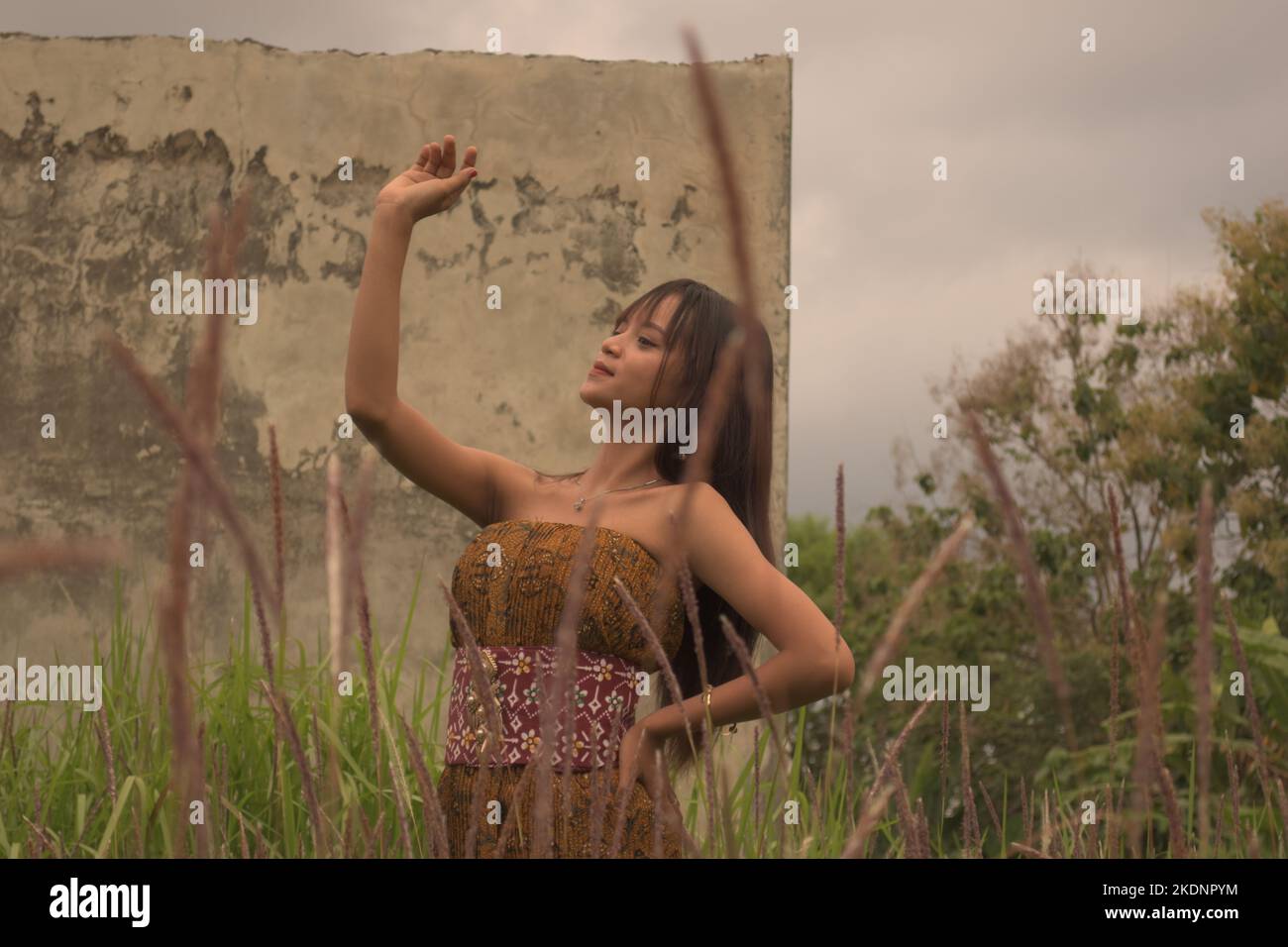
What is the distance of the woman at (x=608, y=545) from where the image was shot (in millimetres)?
1857

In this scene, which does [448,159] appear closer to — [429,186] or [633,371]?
[429,186]

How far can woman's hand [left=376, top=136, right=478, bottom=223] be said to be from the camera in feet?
5.98

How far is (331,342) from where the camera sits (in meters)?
4.91

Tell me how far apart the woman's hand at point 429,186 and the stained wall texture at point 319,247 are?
2866mm

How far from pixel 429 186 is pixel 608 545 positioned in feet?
1.81

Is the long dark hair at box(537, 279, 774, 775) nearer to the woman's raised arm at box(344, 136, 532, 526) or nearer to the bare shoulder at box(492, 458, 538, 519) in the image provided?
the bare shoulder at box(492, 458, 538, 519)

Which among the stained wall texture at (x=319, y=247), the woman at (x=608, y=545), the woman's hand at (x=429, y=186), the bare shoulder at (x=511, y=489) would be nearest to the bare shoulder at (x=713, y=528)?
the woman at (x=608, y=545)

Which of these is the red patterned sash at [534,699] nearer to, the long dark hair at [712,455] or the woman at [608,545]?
the woman at [608,545]

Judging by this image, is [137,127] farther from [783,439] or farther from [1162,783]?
[1162,783]

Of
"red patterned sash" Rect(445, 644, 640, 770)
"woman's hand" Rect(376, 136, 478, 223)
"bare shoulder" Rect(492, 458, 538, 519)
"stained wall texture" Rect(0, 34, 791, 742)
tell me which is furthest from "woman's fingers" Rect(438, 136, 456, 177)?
"stained wall texture" Rect(0, 34, 791, 742)

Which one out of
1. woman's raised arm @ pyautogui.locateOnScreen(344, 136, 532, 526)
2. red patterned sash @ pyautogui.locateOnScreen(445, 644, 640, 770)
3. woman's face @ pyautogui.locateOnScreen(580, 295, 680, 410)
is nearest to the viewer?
woman's raised arm @ pyautogui.locateOnScreen(344, 136, 532, 526)

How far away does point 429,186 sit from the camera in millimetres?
1836

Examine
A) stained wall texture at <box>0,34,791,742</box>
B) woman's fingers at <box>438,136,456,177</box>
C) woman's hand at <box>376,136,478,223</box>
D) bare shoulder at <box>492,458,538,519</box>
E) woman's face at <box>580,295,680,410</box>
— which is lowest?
bare shoulder at <box>492,458,538,519</box>
